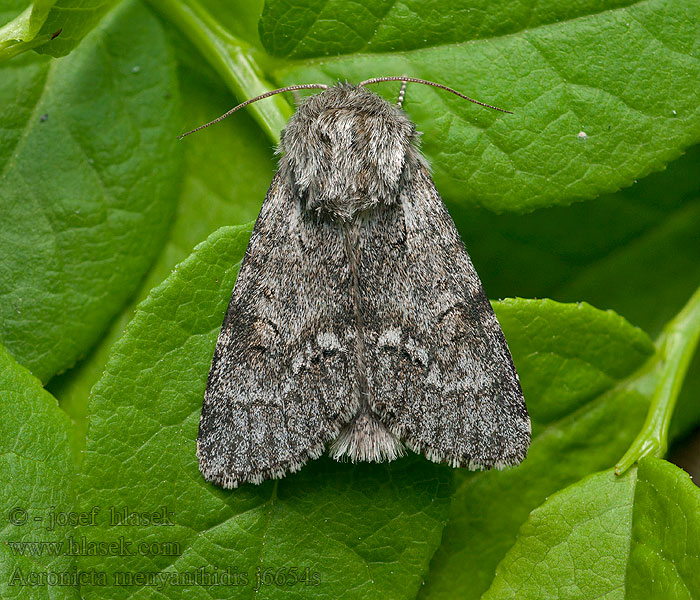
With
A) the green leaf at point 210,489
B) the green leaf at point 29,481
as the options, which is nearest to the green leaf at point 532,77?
the green leaf at point 210,489

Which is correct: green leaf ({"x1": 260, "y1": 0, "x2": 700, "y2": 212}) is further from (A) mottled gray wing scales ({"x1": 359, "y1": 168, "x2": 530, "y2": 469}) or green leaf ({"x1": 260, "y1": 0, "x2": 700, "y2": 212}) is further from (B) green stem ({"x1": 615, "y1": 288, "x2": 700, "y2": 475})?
(B) green stem ({"x1": 615, "y1": 288, "x2": 700, "y2": 475})

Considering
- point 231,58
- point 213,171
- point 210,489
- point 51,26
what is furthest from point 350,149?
point 210,489

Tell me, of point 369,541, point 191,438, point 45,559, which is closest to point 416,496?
point 369,541

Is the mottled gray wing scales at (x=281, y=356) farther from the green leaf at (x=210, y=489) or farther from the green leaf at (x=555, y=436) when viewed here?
the green leaf at (x=555, y=436)

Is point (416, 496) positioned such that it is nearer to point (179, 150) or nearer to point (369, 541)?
point (369, 541)

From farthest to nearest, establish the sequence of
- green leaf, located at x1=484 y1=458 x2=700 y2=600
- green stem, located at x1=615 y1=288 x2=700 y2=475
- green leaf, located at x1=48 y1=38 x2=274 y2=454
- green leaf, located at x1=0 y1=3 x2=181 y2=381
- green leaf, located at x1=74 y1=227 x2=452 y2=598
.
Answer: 1. green leaf, located at x1=48 y1=38 x2=274 y2=454
2. green leaf, located at x1=0 y1=3 x2=181 y2=381
3. green stem, located at x1=615 y1=288 x2=700 y2=475
4. green leaf, located at x1=74 y1=227 x2=452 y2=598
5. green leaf, located at x1=484 y1=458 x2=700 y2=600

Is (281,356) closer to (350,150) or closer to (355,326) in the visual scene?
(355,326)

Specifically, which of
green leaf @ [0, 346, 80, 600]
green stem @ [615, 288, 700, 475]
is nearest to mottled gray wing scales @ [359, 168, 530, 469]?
green stem @ [615, 288, 700, 475]
